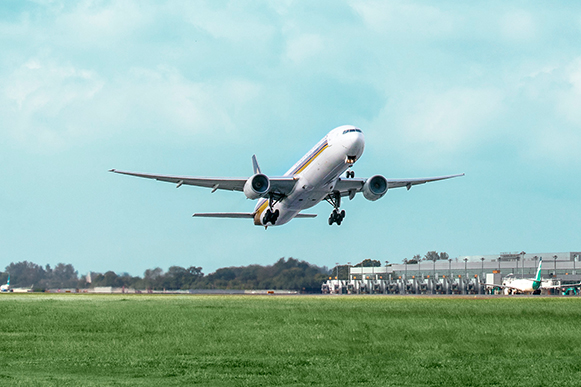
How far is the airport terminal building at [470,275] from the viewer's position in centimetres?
13100

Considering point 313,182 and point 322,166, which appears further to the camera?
point 313,182

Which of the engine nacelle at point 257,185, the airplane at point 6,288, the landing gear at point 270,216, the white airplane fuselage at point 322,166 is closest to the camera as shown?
the white airplane fuselage at point 322,166

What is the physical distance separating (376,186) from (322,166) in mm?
10822

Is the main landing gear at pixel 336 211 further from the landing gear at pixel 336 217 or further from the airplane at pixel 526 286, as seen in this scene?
the airplane at pixel 526 286

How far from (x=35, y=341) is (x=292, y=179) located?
40.2 metres

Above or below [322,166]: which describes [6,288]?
below

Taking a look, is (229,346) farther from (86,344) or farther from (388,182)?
(388,182)

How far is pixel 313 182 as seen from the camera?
2238 inches

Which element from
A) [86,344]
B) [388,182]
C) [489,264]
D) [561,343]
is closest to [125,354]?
[86,344]

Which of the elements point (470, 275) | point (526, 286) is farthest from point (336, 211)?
point (470, 275)

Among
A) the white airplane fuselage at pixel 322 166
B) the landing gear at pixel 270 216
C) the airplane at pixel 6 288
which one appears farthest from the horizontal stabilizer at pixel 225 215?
the airplane at pixel 6 288

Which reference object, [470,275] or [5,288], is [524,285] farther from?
[5,288]

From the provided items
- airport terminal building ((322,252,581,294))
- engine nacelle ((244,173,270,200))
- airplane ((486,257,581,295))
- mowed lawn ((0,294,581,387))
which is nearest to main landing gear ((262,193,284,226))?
engine nacelle ((244,173,270,200))

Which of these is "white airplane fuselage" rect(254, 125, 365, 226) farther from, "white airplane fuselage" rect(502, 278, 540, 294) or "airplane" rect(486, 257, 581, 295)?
"airplane" rect(486, 257, 581, 295)
